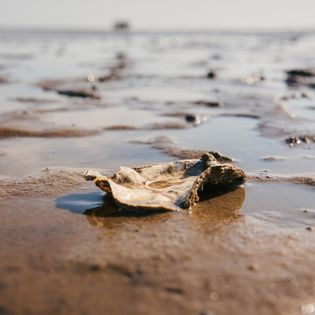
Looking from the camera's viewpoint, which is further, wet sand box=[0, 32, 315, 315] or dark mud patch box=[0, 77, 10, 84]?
dark mud patch box=[0, 77, 10, 84]

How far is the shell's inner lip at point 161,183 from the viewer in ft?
11.1

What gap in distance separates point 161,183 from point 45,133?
8.25 ft

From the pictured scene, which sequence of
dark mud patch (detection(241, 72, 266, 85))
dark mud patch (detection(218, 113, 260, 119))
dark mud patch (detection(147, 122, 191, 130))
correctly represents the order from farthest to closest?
dark mud patch (detection(241, 72, 266, 85))
dark mud patch (detection(218, 113, 260, 119))
dark mud patch (detection(147, 122, 191, 130))

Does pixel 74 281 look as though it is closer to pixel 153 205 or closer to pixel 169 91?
pixel 153 205

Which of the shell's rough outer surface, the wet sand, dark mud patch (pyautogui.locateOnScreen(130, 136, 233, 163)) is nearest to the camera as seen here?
the wet sand

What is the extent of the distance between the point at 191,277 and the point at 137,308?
35cm

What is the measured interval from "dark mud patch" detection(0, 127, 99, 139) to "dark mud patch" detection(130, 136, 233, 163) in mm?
724

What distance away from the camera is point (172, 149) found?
16.0ft

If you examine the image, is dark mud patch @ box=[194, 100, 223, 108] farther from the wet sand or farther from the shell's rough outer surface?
the shell's rough outer surface

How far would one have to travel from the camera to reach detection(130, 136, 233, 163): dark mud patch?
15.2 feet

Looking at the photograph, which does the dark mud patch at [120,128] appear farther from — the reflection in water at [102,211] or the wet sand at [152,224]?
the reflection in water at [102,211]

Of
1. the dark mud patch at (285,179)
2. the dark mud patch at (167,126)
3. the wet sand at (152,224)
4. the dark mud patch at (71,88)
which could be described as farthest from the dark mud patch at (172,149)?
the dark mud patch at (71,88)

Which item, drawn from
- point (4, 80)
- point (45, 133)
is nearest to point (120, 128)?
point (45, 133)

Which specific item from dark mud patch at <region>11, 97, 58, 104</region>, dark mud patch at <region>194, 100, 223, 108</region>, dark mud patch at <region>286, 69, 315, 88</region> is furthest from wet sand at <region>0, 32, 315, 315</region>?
dark mud patch at <region>286, 69, 315, 88</region>
